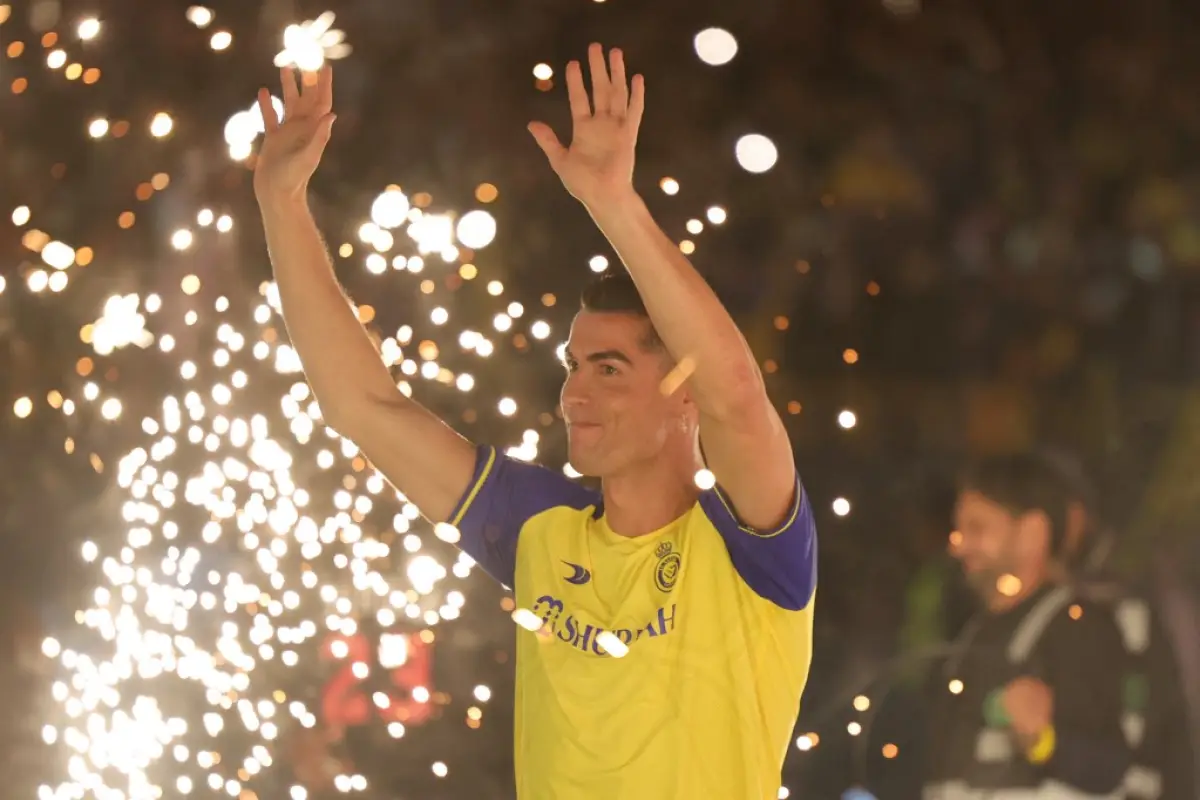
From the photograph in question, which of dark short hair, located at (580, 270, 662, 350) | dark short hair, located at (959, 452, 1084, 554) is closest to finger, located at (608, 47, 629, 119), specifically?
dark short hair, located at (580, 270, 662, 350)

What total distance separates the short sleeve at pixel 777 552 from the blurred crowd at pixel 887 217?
51 cm

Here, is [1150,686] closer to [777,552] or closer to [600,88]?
[777,552]

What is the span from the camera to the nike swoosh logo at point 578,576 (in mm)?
994

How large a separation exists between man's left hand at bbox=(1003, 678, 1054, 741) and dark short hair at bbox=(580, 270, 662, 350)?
67 centimetres

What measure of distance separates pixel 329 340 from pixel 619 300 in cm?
25

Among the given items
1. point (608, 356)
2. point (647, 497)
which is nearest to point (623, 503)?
point (647, 497)

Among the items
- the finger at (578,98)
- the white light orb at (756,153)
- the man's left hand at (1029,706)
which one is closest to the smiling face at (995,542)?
the man's left hand at (1029,706)

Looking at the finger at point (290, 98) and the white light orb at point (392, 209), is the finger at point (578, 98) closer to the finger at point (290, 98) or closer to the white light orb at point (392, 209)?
the finger at point (290, 98)

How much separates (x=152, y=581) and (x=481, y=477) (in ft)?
2.79

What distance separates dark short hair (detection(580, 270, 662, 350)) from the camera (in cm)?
101

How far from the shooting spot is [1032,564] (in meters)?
1.37

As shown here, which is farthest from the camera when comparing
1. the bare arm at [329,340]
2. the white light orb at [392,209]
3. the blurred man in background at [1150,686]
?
the white light orb at [392,209]

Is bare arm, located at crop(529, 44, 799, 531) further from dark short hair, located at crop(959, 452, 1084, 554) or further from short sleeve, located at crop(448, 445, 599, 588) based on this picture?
dark short hair, located at crop(959, 452, 1084, 554)

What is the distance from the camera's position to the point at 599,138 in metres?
0.82
